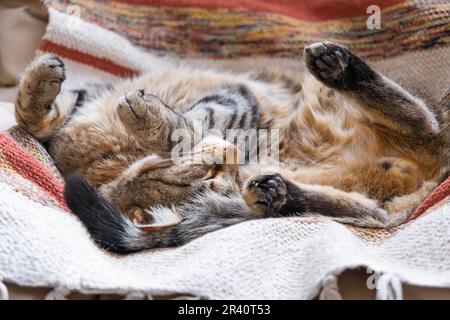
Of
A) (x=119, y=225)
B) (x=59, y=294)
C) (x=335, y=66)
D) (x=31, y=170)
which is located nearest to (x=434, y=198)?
(x=335, y=66)

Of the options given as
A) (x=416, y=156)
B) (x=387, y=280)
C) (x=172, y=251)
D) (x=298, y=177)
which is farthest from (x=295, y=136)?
(x=387, y=280)

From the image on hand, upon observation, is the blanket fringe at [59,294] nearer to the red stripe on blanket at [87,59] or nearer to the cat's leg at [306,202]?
the cat's leg at [306,202]

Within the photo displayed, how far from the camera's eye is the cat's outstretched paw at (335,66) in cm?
150

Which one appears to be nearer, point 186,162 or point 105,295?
point 105,295

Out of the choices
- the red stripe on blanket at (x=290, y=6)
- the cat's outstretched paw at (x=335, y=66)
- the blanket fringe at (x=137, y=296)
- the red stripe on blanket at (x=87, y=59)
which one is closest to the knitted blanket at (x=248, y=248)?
the blanket fringe at (x=137, y=296)

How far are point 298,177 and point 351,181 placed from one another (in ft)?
0.48

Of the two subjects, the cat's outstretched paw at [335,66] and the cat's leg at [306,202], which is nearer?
the cat's leg at [306,202]

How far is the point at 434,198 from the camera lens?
1.35m

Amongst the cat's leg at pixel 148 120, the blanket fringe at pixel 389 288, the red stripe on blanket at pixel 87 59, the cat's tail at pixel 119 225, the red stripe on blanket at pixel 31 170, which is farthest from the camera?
the red stripe on blanket at pixel 87 59

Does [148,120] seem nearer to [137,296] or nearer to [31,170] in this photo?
[31,170]

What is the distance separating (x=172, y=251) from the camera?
49.9 inches

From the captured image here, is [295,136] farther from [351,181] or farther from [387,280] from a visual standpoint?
[387,280]

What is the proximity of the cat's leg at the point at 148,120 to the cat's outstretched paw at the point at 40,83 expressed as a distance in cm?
22

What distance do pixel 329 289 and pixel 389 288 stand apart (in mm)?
107
